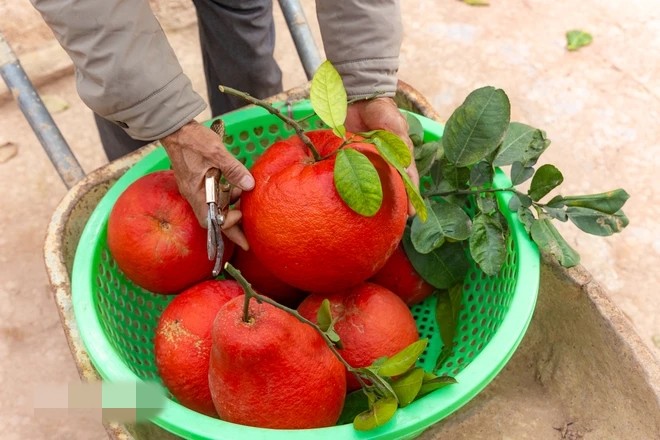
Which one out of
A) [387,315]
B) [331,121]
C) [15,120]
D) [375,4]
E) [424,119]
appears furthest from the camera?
[15,120]

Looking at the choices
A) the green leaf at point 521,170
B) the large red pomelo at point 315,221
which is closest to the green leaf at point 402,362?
the large red pomelo at point 315,221

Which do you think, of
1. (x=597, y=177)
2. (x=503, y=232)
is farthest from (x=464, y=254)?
(x=597, y=177)

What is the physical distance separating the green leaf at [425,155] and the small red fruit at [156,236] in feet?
1.13

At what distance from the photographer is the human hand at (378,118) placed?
1.13 m

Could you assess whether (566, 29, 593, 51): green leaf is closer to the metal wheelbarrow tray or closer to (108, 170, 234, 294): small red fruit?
the metal wheelbarrow tray

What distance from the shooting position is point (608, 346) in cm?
112

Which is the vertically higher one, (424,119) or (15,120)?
(424,119)

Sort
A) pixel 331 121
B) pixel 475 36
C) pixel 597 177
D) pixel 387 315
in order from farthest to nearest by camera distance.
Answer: pixel 475 36 < pixel 597 177 < pixel 387 315 < pixel 331 121

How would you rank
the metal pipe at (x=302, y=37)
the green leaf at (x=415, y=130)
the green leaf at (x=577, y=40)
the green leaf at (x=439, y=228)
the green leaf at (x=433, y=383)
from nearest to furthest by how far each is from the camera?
the green leaf at (x=433, y=383), the green leaf at (x=439, y=228), the green leaf at (x=415, y=130), the metal pipe at (x=302, y=37), the green leaf at (x=577, y=40)

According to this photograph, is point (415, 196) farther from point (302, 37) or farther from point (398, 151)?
point (302, 37)

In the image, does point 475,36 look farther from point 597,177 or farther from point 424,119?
point 424,119

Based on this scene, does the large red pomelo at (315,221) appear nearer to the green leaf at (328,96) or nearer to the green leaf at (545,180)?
the green leaf at (328,96)

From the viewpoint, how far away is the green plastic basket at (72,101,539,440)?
0.88 meters

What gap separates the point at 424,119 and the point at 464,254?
0.28 metres
